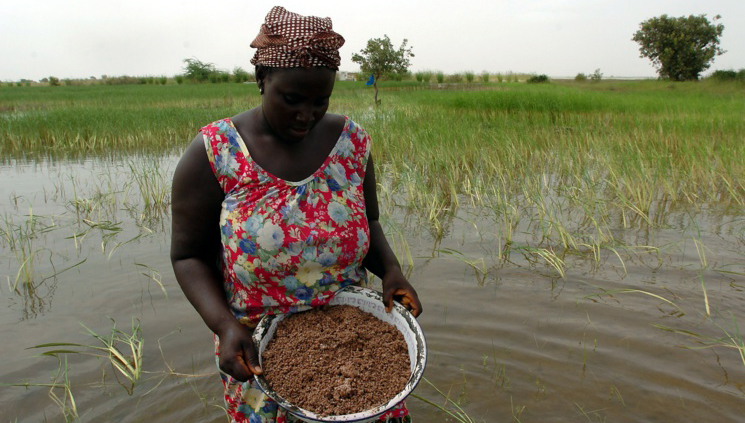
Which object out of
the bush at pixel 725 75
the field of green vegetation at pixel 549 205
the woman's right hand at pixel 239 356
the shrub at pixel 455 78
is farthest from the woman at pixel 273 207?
the shrub at pixel 455 78

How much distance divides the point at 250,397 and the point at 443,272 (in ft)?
7.52

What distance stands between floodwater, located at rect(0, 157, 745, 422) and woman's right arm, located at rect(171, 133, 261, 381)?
121 centimetres

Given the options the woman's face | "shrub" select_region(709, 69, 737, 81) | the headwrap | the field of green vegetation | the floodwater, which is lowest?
the floodwater

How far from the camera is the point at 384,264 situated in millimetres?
1368

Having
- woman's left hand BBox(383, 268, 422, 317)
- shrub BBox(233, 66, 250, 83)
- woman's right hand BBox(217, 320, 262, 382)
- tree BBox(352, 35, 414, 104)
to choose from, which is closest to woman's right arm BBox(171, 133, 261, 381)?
woman's right hand BBox(217, 320, 262, 382)

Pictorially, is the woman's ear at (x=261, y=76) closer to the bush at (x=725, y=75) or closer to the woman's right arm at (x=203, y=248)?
the woman's right arm at (x=203, y=248)

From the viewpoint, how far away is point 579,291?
3.03 metres

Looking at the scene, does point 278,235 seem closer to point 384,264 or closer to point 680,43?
point 384,264

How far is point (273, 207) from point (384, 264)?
0.37 meters

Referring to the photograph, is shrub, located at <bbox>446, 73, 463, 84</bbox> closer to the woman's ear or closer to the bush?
the bush

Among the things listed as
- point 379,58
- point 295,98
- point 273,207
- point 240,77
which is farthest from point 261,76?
point 240,77

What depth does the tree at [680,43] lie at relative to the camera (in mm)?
27828

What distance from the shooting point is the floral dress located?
114 centimetres

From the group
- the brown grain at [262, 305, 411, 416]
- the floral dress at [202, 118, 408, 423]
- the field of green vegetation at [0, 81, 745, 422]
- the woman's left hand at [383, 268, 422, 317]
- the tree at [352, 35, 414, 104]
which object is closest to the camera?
the brown grain at [262, 305, 411, 416]
